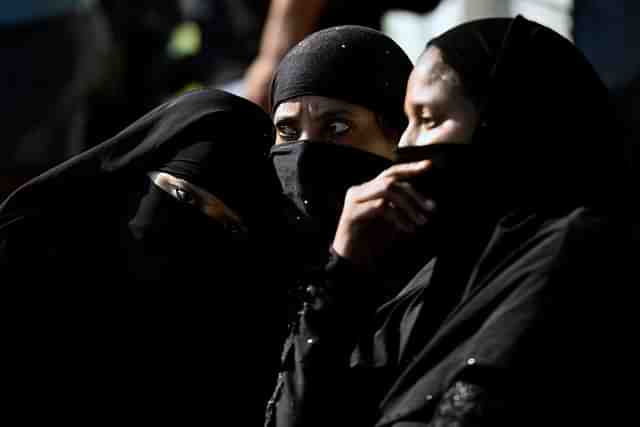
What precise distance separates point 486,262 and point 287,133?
3.26 feet

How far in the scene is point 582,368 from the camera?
6.68 feet

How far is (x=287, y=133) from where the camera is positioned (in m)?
3.07

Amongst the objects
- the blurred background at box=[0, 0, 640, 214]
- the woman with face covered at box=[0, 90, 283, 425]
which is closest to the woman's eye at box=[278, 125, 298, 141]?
the woman with face covered at box=[0, 90, 283, 425]

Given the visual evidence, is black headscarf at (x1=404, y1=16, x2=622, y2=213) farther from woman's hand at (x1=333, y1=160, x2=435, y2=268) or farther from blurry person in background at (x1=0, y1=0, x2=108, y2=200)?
blurry person in background at (x1=0, y1=0, x2=108, y2=200)

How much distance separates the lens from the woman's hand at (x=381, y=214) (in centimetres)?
231

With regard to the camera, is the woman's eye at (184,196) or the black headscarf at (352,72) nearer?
the woman's eye at (184,196)

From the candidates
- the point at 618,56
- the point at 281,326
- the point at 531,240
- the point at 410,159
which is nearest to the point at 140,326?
the point at 281,326

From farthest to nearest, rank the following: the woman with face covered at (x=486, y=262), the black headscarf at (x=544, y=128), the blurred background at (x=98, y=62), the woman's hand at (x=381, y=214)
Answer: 1. the blurred background at (x=98, y=62)
2. the woman's hand at (x=381, y=214)
3. the black headscarf at (x=544, y=128)
4. the woman with face covered at (x=486, y=262)

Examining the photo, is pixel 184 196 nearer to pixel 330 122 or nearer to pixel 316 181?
pixel 316 181

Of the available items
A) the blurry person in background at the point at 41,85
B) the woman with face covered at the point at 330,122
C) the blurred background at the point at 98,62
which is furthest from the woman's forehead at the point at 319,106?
the blurry person in background at the point at 41,85

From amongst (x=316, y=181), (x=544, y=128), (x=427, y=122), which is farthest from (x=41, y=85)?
(x=544, y=128)

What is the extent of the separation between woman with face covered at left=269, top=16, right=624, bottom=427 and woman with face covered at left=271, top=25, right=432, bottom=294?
472mm

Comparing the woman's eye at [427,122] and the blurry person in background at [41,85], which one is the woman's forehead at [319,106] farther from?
the blurry person in background at [41,85]

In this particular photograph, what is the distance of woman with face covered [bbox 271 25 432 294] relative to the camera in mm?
2961
